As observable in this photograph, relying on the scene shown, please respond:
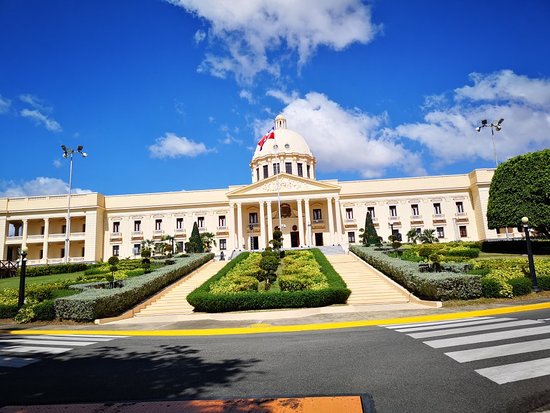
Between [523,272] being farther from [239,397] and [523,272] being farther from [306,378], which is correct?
[239,397]

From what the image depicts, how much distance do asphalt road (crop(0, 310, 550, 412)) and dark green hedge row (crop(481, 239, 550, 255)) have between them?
26175 millimetres

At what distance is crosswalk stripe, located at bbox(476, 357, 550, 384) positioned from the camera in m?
5.05

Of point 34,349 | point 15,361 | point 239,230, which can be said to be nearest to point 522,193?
point 239,230

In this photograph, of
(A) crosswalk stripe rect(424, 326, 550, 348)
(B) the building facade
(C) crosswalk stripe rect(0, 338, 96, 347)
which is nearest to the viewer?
(A) crosswalk stripe rect(424, 326, 550, 348)

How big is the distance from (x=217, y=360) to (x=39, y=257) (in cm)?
5506

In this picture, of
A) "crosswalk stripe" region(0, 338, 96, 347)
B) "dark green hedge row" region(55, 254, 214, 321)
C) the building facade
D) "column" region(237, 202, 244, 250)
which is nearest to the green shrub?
"crosswalk stripe" region(0, 338, 96, 347)

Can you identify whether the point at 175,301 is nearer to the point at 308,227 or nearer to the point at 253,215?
the point at 308,227

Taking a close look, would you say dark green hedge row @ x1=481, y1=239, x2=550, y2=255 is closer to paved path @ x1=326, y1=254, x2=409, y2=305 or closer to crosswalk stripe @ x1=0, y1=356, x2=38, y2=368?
paved path @ x1=326, y1=254, x2=409, y2=305

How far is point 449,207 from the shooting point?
1983 inches

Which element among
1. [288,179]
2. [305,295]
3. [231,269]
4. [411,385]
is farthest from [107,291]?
[288,179]

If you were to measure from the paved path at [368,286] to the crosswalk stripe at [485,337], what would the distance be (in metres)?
9.21

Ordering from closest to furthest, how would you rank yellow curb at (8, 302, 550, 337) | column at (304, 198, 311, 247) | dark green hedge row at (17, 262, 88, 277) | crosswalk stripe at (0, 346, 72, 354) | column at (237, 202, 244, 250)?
1. crosswalk stripe at (0, 346, 72, 354)
2. yellow curb at (8, 302, 550, 337)
3. dark green hedge row at (17, 262, 88, 277)
4. column at (304, 198, 311, 247)
5. column at (237, 202, 244, 250)

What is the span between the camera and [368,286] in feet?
67.3

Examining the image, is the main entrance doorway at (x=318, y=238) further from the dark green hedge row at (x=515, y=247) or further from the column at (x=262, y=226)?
the dark green hedge row at (x=515, y=247)
